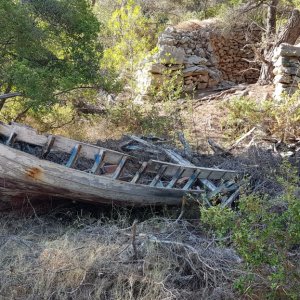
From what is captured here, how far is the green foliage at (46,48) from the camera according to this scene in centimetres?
591

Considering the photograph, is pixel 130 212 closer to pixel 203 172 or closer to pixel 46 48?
pixel 203 172

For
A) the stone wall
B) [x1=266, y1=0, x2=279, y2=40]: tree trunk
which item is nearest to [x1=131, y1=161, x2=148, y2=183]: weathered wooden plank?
the stone wall

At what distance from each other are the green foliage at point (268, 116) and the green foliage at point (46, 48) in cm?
337

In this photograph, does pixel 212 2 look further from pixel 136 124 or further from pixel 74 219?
pixel 74 219

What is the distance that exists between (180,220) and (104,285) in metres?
1.65

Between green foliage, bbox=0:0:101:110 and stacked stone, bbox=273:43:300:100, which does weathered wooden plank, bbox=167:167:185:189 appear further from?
stacked stone, bbox=273:43:300:100

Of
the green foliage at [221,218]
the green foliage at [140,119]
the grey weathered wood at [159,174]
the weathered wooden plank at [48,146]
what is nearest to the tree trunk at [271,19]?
the green foliage at [140,119]

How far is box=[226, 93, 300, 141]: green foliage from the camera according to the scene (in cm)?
817

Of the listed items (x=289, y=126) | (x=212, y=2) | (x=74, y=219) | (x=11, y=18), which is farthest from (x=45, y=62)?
(x=212, y=2)

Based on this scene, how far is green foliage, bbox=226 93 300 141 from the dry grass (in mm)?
4241

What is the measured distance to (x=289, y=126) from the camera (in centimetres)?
816

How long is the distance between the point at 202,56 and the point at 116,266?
1019 centimetres

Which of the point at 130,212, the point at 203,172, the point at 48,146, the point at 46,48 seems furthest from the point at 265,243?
the point at 46,48

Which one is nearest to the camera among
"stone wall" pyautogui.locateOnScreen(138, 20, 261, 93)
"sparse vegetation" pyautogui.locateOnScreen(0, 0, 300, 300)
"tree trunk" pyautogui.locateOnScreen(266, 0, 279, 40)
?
"sparse vegetation" pyautogui.locateOnScreen(0, 0, 300, 300)
